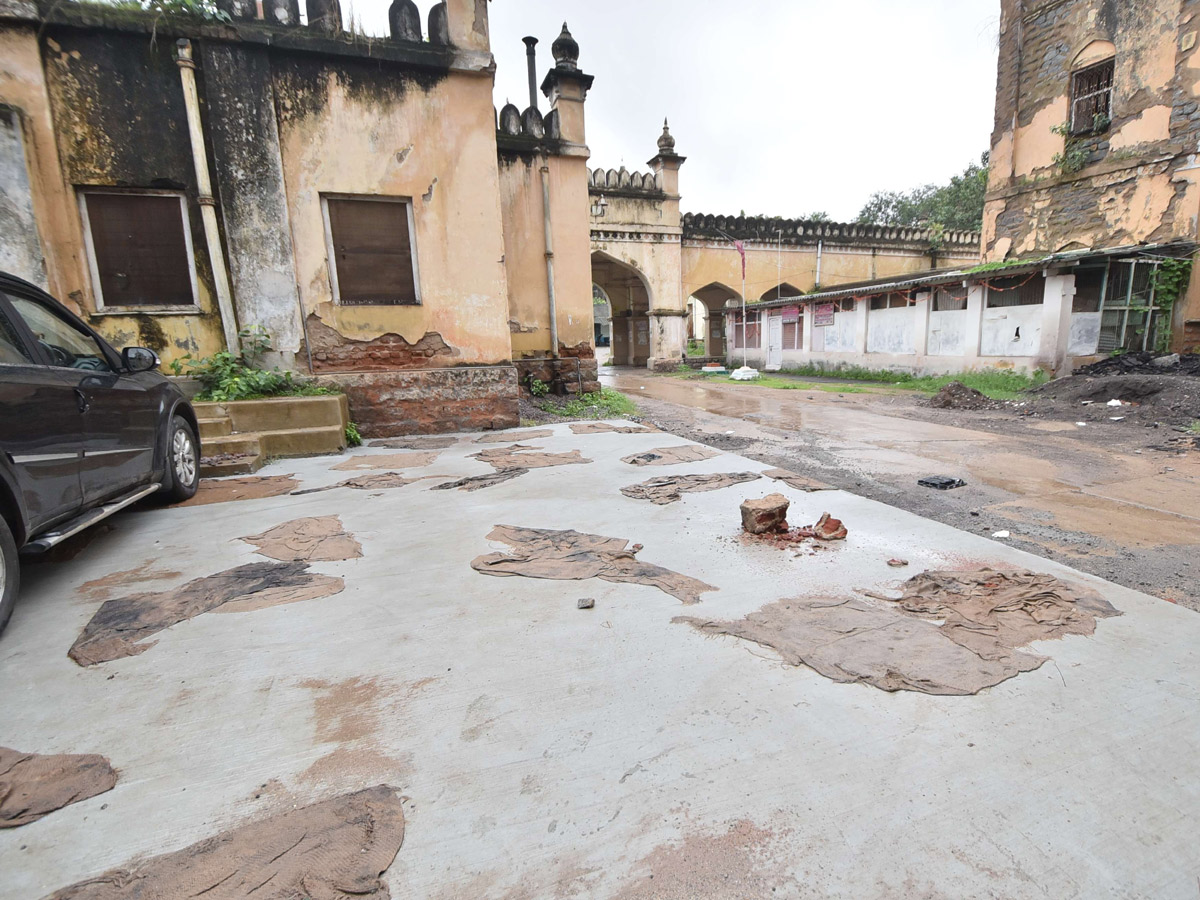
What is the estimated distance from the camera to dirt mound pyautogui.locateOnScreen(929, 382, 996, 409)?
36.5 feet

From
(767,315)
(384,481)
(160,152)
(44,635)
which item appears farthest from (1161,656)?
(767,315)

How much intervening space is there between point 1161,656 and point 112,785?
3.40m

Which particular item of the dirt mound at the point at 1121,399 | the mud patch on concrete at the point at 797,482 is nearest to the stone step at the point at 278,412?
the mud patch on concrete at the point at 797,482

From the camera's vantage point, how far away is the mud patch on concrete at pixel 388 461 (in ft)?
17.9

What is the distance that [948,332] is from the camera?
49.7 ft

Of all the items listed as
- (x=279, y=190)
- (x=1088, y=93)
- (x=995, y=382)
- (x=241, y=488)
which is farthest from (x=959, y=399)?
(x=241, y=488)

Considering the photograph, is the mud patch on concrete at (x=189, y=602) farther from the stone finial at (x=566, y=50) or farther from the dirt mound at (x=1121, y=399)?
the dirt mound at (x=1121, y=399)

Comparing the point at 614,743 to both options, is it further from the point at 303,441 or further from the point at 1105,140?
the point at 1105,140

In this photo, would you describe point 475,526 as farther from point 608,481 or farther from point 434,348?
point 434,348

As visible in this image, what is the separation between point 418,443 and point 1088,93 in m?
17.0

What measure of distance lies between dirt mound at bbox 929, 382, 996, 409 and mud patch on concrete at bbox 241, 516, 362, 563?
442 inches

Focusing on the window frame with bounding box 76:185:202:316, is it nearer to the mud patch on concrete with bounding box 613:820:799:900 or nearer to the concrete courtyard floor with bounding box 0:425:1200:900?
the concrete courtyard floor with bounding box 0:425:1200:900

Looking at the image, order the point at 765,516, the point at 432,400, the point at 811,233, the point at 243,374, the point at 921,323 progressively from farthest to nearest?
the point at 811,233, the point at 921,323, the point at 432,400, the point at 243,374, the point at 765,516

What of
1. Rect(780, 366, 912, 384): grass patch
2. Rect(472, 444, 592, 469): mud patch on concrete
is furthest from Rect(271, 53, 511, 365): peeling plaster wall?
Rect(780, 366, 912, 384): grass patch
